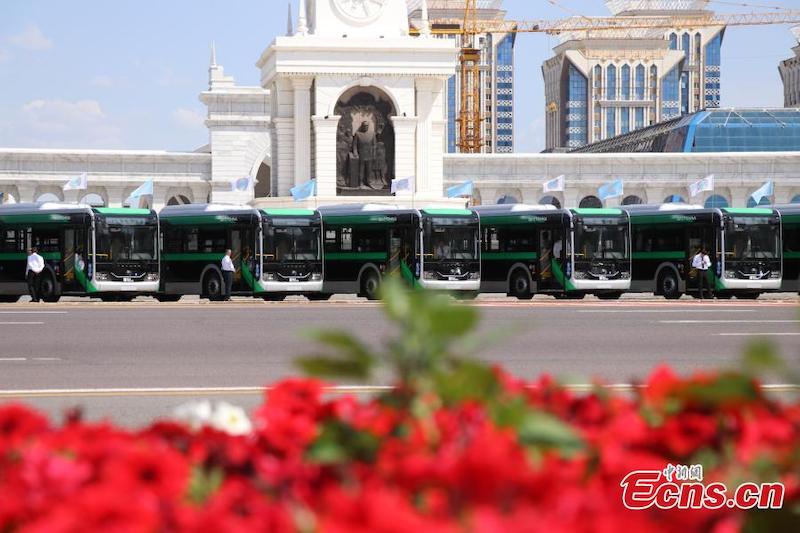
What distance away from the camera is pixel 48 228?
35.5 metres

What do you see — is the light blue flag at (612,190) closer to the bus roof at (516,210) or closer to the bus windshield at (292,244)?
the bus roof at (516,210)

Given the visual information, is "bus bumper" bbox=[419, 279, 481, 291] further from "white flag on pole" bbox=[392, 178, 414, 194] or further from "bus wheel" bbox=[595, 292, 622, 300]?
"white flag on pole" bbox=[392, 178, 414, 194]

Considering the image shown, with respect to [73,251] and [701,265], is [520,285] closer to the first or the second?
[701,265]

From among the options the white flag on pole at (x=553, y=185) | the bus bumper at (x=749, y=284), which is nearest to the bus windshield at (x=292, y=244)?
the bus bumper at (x=749, y=284)

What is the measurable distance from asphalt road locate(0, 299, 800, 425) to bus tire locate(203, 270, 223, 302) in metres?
7.27

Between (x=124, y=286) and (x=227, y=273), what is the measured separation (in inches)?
114

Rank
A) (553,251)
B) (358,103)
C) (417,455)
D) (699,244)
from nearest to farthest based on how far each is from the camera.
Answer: (417,455)
(553,251)
(699,244)
(358,103)

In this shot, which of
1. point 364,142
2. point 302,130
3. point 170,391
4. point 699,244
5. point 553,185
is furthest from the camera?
point 553,185

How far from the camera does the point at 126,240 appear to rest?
36.0 metres

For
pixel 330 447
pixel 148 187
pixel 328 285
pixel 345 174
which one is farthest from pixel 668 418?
pixel 148 187

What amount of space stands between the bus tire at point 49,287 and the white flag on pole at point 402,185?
25.6 m

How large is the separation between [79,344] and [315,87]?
45.3m

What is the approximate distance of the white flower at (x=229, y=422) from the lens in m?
4.05

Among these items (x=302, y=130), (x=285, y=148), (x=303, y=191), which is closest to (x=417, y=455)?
(x=303, y=191)
